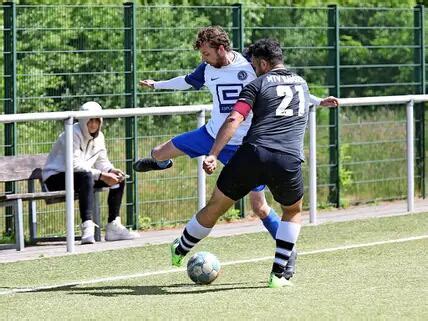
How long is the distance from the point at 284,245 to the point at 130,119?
16.3 ft

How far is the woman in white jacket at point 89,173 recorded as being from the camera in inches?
529

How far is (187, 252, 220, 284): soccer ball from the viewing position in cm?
1058

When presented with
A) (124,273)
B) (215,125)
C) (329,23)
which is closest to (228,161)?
(215,125)

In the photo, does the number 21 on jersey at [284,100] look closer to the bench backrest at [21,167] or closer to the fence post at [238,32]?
the bench backrest at [21,167]

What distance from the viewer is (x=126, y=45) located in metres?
15.1

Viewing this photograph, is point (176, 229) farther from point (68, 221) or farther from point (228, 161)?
point (228, 161)

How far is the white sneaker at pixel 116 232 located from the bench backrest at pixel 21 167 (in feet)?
2.88

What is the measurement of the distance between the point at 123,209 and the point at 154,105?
1.24 metres

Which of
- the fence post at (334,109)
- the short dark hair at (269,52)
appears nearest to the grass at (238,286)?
the short dark hair at (269,52)

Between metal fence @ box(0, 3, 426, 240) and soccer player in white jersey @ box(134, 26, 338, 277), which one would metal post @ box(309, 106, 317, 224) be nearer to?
metal fence @ box(0, 3, 426, 240)

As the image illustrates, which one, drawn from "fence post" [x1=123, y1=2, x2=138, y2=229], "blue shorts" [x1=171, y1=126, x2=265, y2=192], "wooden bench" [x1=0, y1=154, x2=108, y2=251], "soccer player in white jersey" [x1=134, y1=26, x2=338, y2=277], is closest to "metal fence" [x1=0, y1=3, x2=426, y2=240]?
"fence post" [x1=123, y1=2, x2=138, y2=229]

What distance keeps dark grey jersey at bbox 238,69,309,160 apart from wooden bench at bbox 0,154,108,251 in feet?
11.7

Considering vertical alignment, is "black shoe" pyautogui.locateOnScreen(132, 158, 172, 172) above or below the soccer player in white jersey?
below

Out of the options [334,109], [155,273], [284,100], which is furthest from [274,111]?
[334,109]
